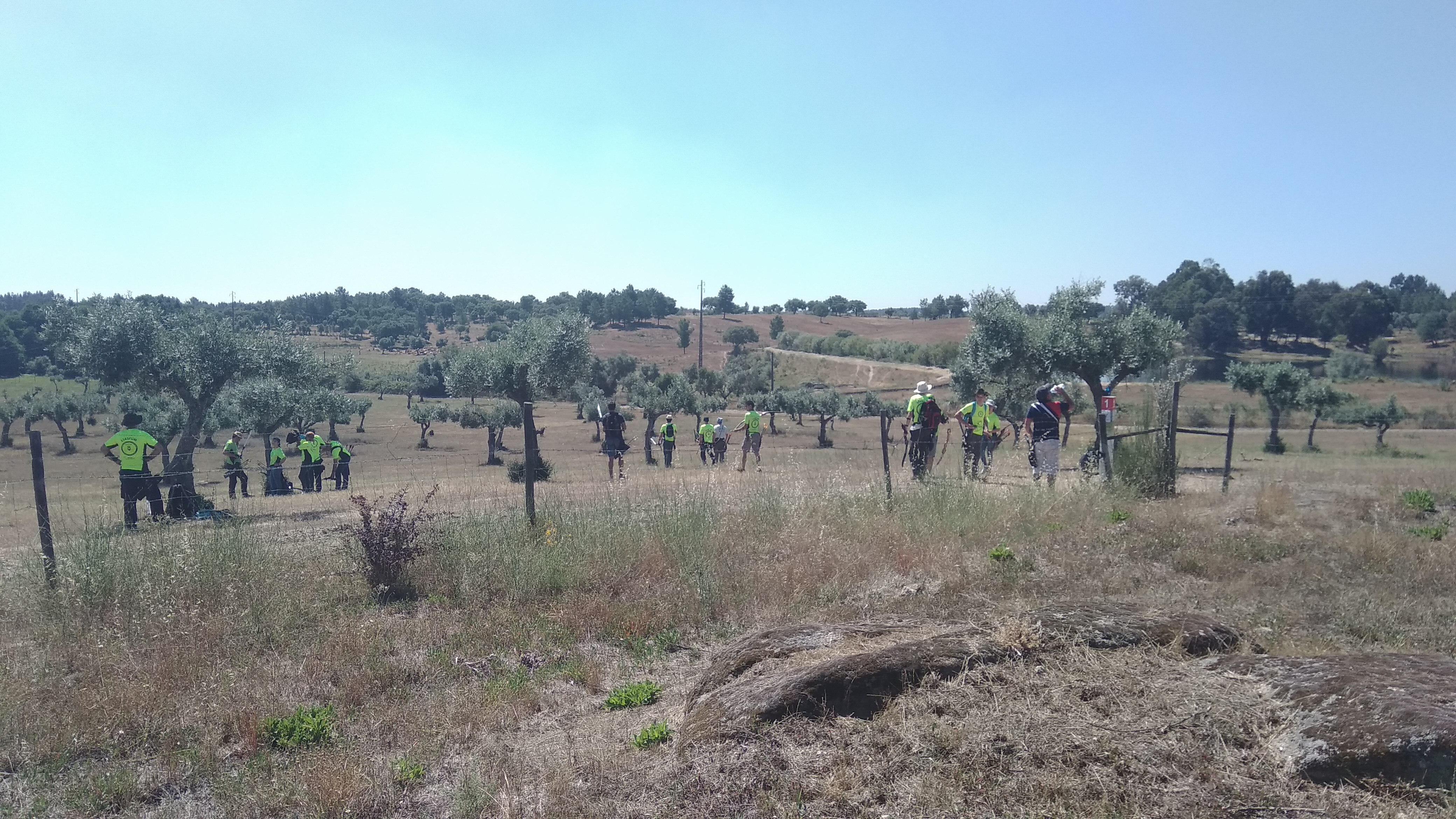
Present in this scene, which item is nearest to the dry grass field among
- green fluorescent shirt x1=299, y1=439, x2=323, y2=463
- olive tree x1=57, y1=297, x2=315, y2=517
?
green fluorescent shirt x1=299, y1=439, x2=323, y2=463

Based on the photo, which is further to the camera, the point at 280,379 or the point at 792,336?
the point at 792,336

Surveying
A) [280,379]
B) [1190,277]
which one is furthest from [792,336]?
[280,379]

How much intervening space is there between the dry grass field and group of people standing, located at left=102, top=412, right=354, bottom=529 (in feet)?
1.87

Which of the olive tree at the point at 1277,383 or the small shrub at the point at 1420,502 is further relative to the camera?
the olive tree at the point at 1277,383

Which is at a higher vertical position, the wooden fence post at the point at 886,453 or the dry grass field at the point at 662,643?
the wooden fence post at the point at 886,453

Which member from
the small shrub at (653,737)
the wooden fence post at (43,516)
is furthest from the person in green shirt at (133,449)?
the small shrub at (653,737)

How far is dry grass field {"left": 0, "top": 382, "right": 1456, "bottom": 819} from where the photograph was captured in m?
3.66

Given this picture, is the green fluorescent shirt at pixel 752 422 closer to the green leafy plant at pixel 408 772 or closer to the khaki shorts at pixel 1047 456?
the khaki shorts at pixel 1047 456

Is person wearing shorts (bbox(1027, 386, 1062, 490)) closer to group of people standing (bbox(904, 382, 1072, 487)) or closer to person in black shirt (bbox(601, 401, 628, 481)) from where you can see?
group of people standing (bbox(904, 382, 1072, 487))

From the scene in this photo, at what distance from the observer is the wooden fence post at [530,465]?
805 centimetres

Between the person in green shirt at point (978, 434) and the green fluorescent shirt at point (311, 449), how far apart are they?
13.2m

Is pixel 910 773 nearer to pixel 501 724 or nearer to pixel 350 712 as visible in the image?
pixel 501 724

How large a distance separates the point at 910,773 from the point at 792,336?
9401 cm

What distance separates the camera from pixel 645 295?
120875mm
